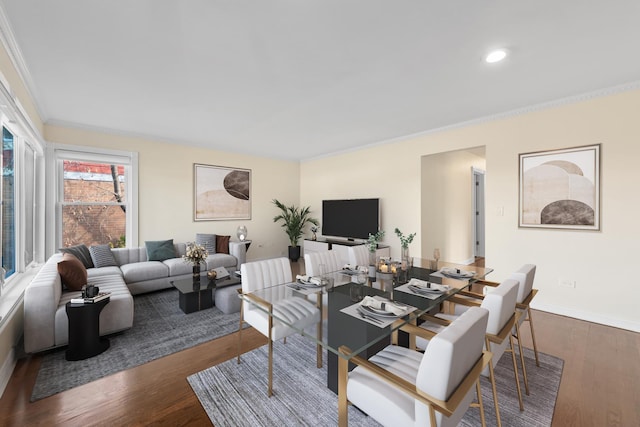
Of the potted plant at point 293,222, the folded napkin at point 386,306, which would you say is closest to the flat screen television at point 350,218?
the potted plant at point 293,222

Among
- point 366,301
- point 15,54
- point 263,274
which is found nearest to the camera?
point 366,301

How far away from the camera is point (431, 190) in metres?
5.05

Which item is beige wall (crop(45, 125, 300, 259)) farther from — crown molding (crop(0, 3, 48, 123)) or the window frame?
crown molding (crop(0, 3, 48, 123))

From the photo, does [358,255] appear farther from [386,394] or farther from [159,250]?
[159,250]

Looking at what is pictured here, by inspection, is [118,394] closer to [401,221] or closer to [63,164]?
[63,164]

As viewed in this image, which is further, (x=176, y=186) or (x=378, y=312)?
(x=176, y=186)

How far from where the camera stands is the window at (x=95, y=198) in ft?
14.0

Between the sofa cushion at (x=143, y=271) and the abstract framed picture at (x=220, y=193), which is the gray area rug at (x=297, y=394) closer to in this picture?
the sofa cushion at (x=143, y=271)

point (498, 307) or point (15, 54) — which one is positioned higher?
point (15, 54)

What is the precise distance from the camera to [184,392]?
6.52 feet

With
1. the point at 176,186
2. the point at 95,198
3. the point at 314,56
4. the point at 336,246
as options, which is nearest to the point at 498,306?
the point at 314,56

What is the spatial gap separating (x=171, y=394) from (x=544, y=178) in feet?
15.0

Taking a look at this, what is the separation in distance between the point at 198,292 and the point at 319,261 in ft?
5.48

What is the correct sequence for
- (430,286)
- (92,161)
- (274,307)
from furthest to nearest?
(92,161), (430,286), (274,307)
